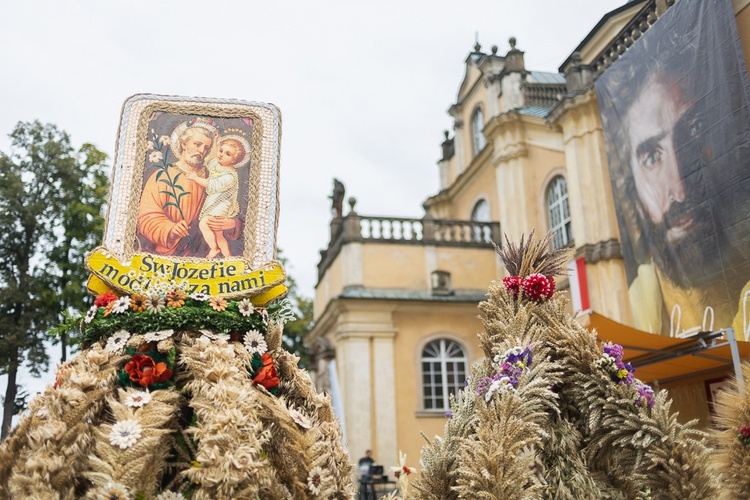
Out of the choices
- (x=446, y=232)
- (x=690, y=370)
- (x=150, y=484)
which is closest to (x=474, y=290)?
(x=446, y=232)

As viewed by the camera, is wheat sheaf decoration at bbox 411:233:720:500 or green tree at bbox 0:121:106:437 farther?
green tree at bbox 0:121:106:437

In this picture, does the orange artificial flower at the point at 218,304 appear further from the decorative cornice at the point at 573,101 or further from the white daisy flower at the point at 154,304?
the decorative cornice at the point at 573,101

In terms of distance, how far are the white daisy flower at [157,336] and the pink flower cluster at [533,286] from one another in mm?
1925

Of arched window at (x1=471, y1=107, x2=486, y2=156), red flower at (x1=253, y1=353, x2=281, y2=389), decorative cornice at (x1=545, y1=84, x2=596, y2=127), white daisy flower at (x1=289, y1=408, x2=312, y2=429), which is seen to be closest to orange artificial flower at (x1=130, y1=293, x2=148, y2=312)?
red flower at (x1=253, y1=353, x2=281, y2=389)

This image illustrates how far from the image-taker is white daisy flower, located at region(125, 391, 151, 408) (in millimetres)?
3283

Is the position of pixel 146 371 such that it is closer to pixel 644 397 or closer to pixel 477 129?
pixel 644 397

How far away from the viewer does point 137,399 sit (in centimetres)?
331

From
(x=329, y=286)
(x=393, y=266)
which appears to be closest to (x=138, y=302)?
(x=393, y=266)

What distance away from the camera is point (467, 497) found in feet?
10.4

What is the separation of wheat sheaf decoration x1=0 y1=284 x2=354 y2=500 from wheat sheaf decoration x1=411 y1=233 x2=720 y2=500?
72cm

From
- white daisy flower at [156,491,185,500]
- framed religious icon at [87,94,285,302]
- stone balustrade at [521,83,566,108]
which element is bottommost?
white daisy flower at [156,491,185,500]

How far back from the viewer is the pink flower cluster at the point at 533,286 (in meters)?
3.88

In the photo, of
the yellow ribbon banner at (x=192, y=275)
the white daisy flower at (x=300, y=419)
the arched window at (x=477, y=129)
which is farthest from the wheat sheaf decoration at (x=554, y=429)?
the arched window at (x=477, y=129)

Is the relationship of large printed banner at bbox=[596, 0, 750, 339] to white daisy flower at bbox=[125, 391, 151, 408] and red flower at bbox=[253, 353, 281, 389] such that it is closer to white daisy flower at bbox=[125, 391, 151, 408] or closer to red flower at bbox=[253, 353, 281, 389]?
red flower at bbox=[253, 353, 281, 389]
